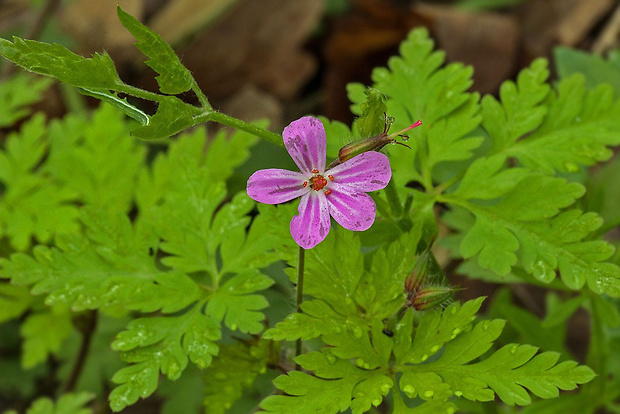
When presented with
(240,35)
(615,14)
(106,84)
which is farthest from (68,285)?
(615,14)

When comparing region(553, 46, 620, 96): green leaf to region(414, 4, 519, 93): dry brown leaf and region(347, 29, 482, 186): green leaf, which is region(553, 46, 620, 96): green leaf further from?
region(347, 29, 482, 186): green leaf

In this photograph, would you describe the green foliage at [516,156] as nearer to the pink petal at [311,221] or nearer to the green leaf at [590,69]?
the pink petal at [311,221]

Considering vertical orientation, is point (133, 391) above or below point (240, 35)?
below

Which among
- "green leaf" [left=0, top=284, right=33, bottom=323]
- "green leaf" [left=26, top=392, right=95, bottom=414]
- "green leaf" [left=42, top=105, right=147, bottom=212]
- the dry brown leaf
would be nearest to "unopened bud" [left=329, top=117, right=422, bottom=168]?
"green leaf" [left=42, top=105, right=147, bottom=212]

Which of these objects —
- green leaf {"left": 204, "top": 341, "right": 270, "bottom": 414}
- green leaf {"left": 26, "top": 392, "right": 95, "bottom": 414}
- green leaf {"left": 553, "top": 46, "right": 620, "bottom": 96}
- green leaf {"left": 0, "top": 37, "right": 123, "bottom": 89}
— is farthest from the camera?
green leaf {"left": 553, "top": 46, "right": 620, "bottom": 96}

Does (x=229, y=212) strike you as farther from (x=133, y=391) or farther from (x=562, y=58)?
(x=562, y=58)
